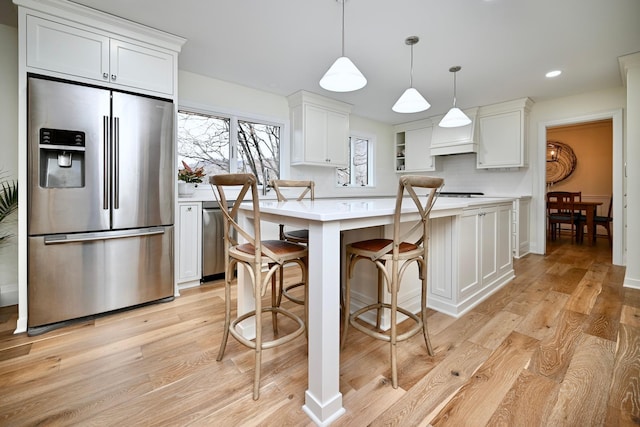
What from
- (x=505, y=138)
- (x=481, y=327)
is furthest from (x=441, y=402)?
(x=505, y=138)

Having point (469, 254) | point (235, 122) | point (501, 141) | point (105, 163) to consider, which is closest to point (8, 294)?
point (105, 163)

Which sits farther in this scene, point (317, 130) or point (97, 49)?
point (317, 130)

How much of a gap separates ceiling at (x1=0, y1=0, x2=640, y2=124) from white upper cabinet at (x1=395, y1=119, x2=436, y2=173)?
1.52m

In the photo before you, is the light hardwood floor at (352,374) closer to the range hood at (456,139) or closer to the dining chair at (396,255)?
the dining chair at (396,255)

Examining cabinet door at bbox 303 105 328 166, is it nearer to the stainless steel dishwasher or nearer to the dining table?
the stainless steel dishwasher

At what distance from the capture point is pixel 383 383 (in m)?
1.42

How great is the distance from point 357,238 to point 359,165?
3579 millimetres

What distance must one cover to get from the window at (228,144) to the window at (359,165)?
5.05 ft

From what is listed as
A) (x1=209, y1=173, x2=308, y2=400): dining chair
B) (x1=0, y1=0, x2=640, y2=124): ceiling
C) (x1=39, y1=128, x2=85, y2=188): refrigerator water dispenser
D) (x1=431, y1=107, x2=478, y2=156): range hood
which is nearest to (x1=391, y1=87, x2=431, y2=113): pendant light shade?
(x1=0, y1=0, x2=640, y2=124): ceiling

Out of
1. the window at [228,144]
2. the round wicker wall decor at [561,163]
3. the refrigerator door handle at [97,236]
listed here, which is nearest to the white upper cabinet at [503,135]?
the round wicker wall decor at [561,163]

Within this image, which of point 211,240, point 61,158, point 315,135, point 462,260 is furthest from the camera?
point 315,135

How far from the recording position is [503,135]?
439cm

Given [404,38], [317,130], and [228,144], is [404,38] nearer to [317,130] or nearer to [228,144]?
[317,130]

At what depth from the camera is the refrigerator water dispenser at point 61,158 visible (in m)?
1.94
